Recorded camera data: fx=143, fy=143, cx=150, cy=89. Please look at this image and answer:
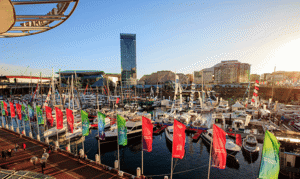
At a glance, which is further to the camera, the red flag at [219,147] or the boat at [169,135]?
the boat at [169,135]

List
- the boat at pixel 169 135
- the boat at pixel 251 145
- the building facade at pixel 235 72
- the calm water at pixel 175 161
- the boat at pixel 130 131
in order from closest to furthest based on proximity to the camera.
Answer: the calm water at pixel 175 161, the boat at pixel 251 145, the boat at pixel 169 135, the boat at pixel 130 131, the building facade at pixel 235 72

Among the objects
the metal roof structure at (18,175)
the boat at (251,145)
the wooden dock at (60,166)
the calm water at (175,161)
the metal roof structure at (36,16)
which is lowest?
the calm water at (175,161)

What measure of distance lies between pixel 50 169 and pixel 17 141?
1359cm

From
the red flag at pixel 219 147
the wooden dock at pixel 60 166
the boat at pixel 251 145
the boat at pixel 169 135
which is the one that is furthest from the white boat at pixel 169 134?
the red flag at pixel 219 147

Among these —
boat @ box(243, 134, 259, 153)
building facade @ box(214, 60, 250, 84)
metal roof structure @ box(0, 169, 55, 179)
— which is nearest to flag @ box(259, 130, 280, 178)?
metal roof structure @ box(0, 169, 55, 179)

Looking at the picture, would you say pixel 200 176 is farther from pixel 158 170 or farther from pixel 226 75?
pixel 226 75

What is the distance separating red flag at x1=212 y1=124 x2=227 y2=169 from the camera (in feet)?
39.3

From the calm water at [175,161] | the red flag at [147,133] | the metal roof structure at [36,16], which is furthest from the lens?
the calm water at [175,161]

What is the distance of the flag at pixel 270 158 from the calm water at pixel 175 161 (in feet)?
36.0

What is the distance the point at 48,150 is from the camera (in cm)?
1939

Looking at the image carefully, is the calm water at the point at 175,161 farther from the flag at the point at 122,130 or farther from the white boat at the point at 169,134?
the flag at the point at 122,130

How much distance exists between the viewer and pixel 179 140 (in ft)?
42.5

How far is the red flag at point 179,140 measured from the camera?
506 inches

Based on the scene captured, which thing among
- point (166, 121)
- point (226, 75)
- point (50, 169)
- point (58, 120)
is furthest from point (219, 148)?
point (226, 75)
